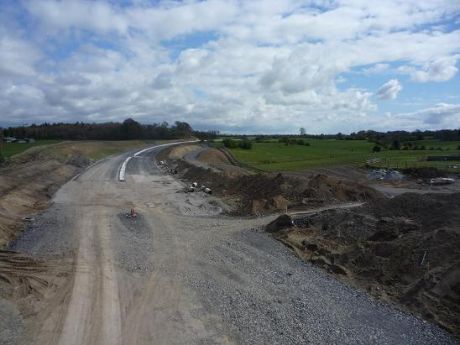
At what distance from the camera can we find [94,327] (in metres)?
10.7

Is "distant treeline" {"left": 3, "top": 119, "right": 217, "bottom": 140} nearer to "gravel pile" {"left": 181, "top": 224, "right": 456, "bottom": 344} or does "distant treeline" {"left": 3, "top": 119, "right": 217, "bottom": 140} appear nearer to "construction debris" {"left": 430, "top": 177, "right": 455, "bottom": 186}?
"construction debris" {"left": 430, "top": 177, "right": 455, "bottom": 186}

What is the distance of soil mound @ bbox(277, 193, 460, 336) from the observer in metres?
12.6

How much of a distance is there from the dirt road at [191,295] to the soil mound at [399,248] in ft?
2.50

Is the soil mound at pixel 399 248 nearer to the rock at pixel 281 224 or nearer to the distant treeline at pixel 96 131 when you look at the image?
the rock at pixel 281 224

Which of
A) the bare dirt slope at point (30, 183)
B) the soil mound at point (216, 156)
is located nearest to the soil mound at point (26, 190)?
the bare dirt slope at point (30, 183)

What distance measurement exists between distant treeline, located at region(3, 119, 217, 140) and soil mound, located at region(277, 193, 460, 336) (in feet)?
407

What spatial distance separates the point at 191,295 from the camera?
42.7 ft

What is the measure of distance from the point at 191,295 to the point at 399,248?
746 cm

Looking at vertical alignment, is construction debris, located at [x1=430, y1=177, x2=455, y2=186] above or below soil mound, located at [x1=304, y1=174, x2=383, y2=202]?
below

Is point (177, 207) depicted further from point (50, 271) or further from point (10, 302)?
point (10, 302)

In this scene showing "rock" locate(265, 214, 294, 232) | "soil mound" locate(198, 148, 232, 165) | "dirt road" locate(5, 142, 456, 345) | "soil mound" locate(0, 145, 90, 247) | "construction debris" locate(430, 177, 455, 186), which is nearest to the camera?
"dirt road" locate(5, 142, 456, 345)

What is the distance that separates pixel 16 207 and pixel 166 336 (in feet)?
64.8

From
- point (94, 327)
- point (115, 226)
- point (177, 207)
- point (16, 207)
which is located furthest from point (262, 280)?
point (16, 207)

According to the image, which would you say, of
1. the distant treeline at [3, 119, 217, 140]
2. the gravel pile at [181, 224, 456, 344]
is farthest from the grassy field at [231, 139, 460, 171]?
the distant treeline at [3, 119, 217, 140]
